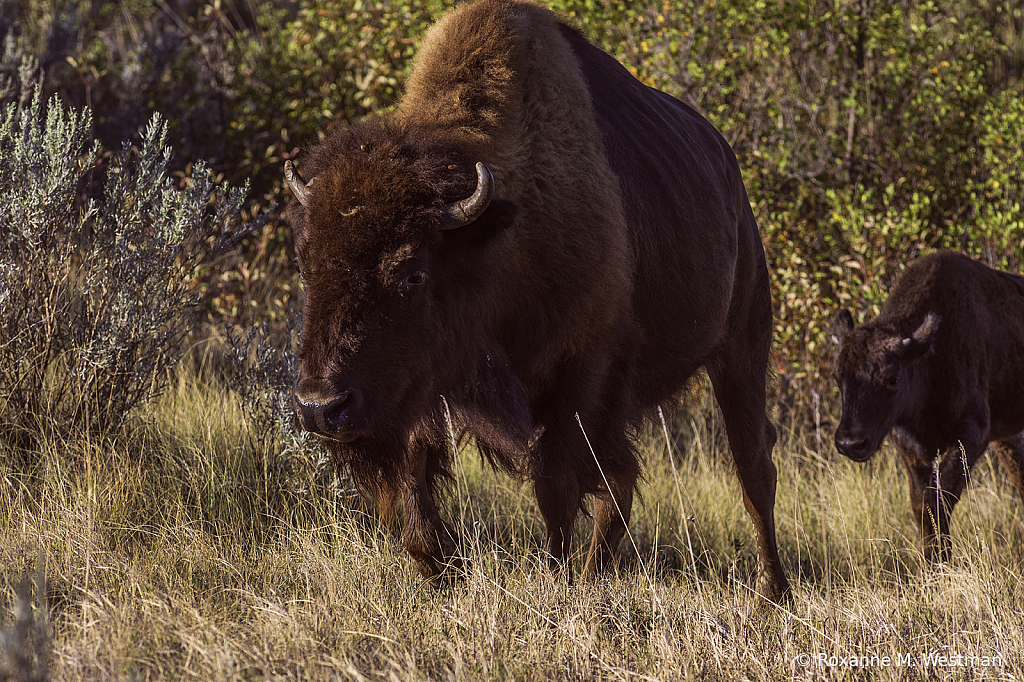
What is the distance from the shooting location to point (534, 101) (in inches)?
155

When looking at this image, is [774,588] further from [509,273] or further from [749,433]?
[509,273]

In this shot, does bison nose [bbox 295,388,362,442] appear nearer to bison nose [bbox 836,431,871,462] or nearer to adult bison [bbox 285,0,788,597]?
adult bison [bbox 285,0,788,597]

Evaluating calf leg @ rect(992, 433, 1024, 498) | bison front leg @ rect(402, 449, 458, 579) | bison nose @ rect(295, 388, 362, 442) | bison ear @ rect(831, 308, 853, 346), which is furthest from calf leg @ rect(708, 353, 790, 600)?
bison nose @ rect(295, 388, 362, 442)

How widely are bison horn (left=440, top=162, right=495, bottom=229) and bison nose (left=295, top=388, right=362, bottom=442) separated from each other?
26.9 inches

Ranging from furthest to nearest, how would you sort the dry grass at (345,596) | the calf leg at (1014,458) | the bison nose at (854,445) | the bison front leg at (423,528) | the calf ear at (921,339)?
the calf leg at (1014,458) → the calf ear at (921,339) → the bison nose at (854,445) → the bison front leg at (423,528) → the dry grass at (345,596)

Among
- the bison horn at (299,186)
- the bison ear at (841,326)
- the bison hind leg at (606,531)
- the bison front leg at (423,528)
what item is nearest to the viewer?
the bison horn at (299,186)

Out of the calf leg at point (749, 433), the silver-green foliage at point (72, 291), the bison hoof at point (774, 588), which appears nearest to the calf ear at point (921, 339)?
the calf leg at point (749, 433)

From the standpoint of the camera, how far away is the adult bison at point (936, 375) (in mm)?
5535

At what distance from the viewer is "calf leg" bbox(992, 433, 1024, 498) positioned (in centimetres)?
621

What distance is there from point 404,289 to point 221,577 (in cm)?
142

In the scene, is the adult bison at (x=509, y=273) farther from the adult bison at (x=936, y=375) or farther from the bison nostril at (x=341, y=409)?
the adult bison at (x=936, y=375)

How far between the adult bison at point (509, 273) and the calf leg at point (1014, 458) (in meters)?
2.34

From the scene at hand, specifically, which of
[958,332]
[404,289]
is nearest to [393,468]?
[404,289]

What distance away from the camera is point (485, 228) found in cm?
338
